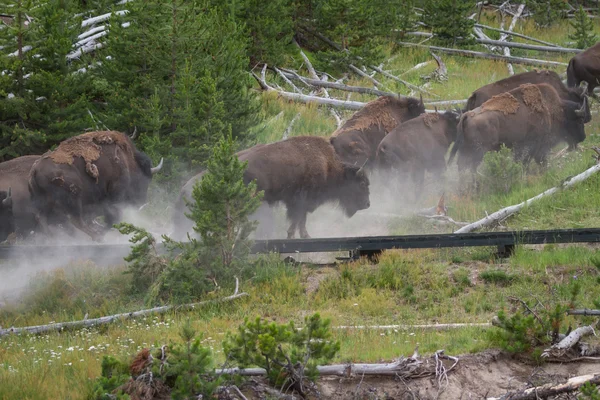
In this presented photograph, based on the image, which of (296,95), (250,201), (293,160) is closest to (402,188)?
(293,160)

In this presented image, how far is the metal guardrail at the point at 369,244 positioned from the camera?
460 inches

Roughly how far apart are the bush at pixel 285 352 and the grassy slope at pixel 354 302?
3.39 ft

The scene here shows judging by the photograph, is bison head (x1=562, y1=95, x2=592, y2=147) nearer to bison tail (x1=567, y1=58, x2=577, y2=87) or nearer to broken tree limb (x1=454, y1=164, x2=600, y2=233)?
broken tree limb (x1=454, y1=164, x2=600, y2=233)

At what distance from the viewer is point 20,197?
13359 millimetres

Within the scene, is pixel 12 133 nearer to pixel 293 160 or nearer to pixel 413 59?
pixel 293 160

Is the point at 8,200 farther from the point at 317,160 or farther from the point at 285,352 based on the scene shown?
the point at 285,352

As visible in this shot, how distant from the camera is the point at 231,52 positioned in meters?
17.0

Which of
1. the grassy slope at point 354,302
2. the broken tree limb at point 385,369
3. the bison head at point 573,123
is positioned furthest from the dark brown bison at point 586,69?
the broken tree limb at point 385,369

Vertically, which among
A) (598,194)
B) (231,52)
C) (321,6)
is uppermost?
(321,6)

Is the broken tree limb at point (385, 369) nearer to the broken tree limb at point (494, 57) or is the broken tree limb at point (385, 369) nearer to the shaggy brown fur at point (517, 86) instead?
the shaggy brown fur at point (517, 86)

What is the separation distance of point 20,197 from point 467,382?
9.14 meters

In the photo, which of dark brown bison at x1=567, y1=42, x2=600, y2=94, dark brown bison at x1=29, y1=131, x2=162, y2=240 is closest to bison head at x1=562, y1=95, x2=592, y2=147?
dark brown bison at x1=567, y1=42, x2=600, y2=94

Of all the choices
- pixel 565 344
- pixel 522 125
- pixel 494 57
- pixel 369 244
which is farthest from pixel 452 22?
pixel 565 344

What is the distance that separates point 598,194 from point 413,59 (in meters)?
14.3
